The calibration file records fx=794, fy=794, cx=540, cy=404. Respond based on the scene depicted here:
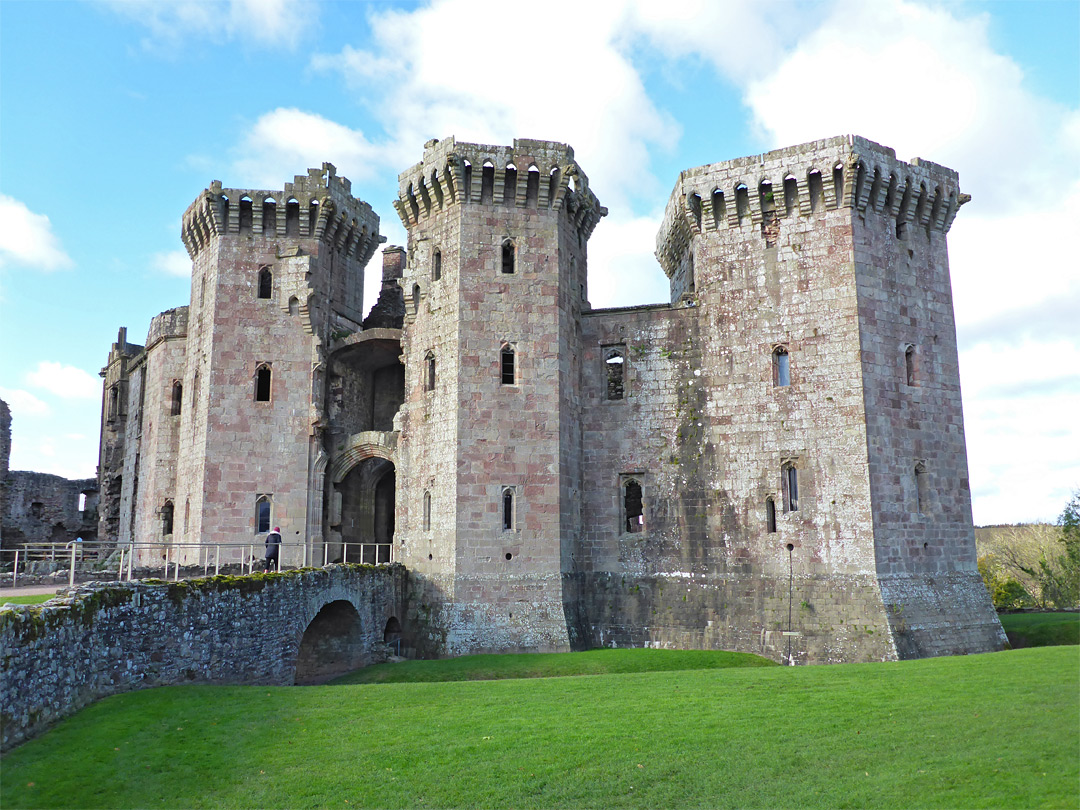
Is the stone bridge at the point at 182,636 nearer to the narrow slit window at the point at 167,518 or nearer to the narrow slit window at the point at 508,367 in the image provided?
the narrow slit window at the point at 508,367

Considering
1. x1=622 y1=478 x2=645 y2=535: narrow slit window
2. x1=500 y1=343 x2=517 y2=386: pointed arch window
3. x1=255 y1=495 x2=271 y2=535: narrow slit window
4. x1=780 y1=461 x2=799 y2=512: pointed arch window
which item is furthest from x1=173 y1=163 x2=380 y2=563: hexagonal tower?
x1=780 y1=461 x2=799 y2=512: pointed arch window

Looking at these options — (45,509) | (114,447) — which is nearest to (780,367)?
(114,447)

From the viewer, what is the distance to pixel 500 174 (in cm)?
2703

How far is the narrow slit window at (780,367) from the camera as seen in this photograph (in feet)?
85.5

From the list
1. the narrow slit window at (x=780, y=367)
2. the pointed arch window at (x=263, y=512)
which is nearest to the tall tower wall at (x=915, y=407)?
the narrow slit window at (x=780, y=367)

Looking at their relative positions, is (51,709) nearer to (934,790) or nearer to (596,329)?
(934,790)

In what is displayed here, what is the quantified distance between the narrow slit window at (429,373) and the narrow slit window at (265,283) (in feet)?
24.3

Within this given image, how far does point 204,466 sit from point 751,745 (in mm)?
22407

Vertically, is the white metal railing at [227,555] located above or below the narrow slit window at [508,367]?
below

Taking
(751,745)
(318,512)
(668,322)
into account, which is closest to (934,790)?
(751,745)

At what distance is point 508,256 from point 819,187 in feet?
34.6

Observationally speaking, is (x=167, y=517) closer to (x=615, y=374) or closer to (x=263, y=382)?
(x=263, y=382)

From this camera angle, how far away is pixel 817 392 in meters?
25.3

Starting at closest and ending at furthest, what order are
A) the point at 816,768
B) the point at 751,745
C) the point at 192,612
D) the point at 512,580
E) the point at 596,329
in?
1. the point at 816,768
2. the point at 751,745
3. the point at 192,612
4. the point at 512,580
5. the point at 596,329
